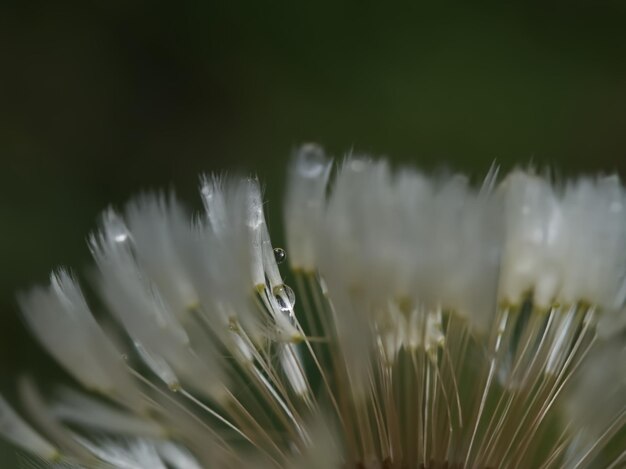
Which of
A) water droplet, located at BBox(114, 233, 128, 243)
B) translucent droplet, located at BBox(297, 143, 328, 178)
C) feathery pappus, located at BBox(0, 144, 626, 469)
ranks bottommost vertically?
feathery pappus, located at BBox(0, 144, 626, 469)

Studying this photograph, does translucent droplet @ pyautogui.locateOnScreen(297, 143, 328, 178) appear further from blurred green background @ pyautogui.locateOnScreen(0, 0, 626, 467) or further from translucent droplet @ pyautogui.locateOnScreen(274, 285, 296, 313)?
blurred green background @ pyautogui.locateOnScreen(0, 0, 626, 467)

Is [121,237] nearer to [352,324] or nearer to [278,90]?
[352,324]

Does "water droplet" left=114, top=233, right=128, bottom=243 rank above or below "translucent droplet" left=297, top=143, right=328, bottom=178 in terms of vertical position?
below

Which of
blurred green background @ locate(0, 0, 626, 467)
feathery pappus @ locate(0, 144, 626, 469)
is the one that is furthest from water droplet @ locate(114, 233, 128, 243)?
blurred green background @ locate(0, 0, 626, 467)

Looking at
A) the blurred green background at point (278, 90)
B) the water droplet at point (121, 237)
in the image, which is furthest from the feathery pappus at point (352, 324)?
the blurred green background at point (278, 90)

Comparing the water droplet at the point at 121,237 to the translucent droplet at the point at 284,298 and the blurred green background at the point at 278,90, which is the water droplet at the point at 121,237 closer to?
the translucent droplet at the point at 284,298

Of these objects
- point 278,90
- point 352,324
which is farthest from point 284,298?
point 278,90
